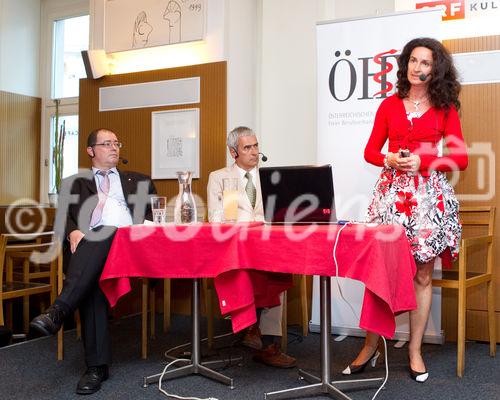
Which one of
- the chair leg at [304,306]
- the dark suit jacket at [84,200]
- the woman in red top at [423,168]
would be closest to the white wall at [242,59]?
the dark suit jacket at [84,200]

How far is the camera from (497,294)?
3.42 meters

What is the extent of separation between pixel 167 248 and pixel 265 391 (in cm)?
81

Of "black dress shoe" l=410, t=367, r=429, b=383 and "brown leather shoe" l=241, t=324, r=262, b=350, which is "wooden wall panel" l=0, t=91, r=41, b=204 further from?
"black dress shoe" l=410, t=367, r=429, b=383

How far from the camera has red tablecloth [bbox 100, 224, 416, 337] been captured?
2.04 m

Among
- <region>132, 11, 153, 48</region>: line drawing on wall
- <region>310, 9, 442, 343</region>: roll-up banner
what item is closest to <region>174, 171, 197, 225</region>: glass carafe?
<region>310, 9, 442, 343</region>: roll-up banner

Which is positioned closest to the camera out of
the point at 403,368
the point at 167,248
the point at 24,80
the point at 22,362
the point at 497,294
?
the point at 167,248

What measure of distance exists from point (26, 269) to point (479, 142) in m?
3.43

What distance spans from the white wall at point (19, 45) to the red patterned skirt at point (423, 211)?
4782mm

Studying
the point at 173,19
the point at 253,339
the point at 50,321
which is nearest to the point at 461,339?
the point at 253,339

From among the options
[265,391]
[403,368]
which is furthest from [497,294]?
[265,391]

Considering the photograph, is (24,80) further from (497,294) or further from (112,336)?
(497,294)

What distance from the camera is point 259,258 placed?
2.23m

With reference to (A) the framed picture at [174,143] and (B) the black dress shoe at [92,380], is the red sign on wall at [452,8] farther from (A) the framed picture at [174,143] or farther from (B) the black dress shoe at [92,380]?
(B) the black dress shoe at [92,380]

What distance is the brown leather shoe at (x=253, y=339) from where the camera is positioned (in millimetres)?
3289
